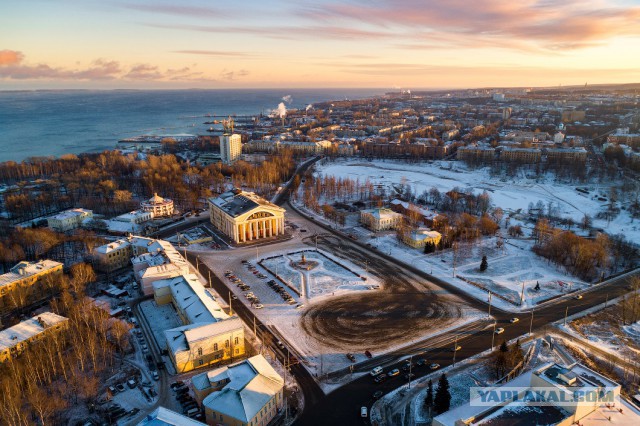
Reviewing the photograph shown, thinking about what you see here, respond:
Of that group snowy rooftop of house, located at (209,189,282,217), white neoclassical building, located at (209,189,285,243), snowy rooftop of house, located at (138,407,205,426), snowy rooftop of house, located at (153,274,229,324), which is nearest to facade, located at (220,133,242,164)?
snowy rooftop of house, located at (209,189,282,217)

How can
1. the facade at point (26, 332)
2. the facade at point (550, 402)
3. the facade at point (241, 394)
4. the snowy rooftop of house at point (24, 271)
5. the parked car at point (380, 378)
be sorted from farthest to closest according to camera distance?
the snowy rooftop of house at point (24, 271), the facade at point (26, 332), the parked car at point (380, 378), the facade at point (241, 394), the facade at point (550, 402)

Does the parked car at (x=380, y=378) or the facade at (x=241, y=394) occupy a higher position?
the facade at (x=241, y=394)

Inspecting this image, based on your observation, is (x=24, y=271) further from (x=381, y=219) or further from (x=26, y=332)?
(x=381, y=219)

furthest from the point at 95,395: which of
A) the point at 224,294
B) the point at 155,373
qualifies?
the point at 224,294

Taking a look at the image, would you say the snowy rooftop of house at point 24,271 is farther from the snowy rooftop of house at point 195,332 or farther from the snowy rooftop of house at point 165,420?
the snowy rooftop of house at point 165,420

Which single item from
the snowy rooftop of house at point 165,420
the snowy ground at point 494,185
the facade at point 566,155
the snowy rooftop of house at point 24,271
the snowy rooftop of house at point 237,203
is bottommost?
the snowy ground at point 494,185

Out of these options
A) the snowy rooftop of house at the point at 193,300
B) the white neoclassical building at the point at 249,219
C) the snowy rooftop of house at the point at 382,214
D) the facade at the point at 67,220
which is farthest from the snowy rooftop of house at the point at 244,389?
the facade at the point at 67,220

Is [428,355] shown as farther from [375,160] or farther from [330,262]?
[375,160]
